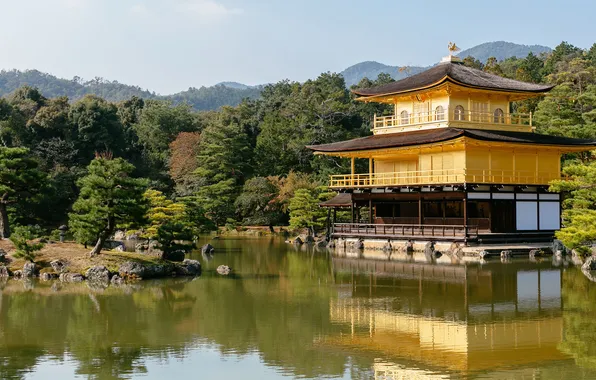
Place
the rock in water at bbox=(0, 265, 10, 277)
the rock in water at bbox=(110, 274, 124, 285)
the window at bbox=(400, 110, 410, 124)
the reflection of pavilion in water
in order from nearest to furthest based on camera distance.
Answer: the reflection of pavilion in water
the rock in water at bbox=(110, 274, 124, 285)
the rock in water at bbox=(0, 265, 10, 277)
the window at bbox=(400, 110, 410, 124)

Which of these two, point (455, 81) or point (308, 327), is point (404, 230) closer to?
point (455, 81)

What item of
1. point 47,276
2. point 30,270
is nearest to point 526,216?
point 47,276

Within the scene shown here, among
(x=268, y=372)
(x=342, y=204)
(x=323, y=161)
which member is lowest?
(x=268, y=372)

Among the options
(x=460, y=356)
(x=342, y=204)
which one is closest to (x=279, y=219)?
(x=342, y=204)

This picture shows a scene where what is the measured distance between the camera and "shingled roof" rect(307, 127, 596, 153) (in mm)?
30359

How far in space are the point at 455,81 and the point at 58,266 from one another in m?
18.4

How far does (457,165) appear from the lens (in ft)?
105

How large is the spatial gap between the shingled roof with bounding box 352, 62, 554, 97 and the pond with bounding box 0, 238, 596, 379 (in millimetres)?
A: 12512

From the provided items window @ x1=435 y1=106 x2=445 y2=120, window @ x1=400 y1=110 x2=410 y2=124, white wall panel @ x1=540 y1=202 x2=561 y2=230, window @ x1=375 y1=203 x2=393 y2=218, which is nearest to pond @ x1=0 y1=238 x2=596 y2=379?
white wall panel @ x1=540 y1=202 x2=561 y2=230

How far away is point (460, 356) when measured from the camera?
11.6 metres

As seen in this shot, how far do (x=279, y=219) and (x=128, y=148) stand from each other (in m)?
15.7

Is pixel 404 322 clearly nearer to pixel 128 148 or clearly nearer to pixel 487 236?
pixel 487 236

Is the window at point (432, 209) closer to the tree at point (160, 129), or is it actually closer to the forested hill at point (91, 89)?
the tree at point (160, 129)

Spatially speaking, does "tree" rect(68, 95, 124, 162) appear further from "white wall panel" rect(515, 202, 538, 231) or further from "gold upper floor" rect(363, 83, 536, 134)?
"white wall panel" rect(515, 202, 538, 231)
